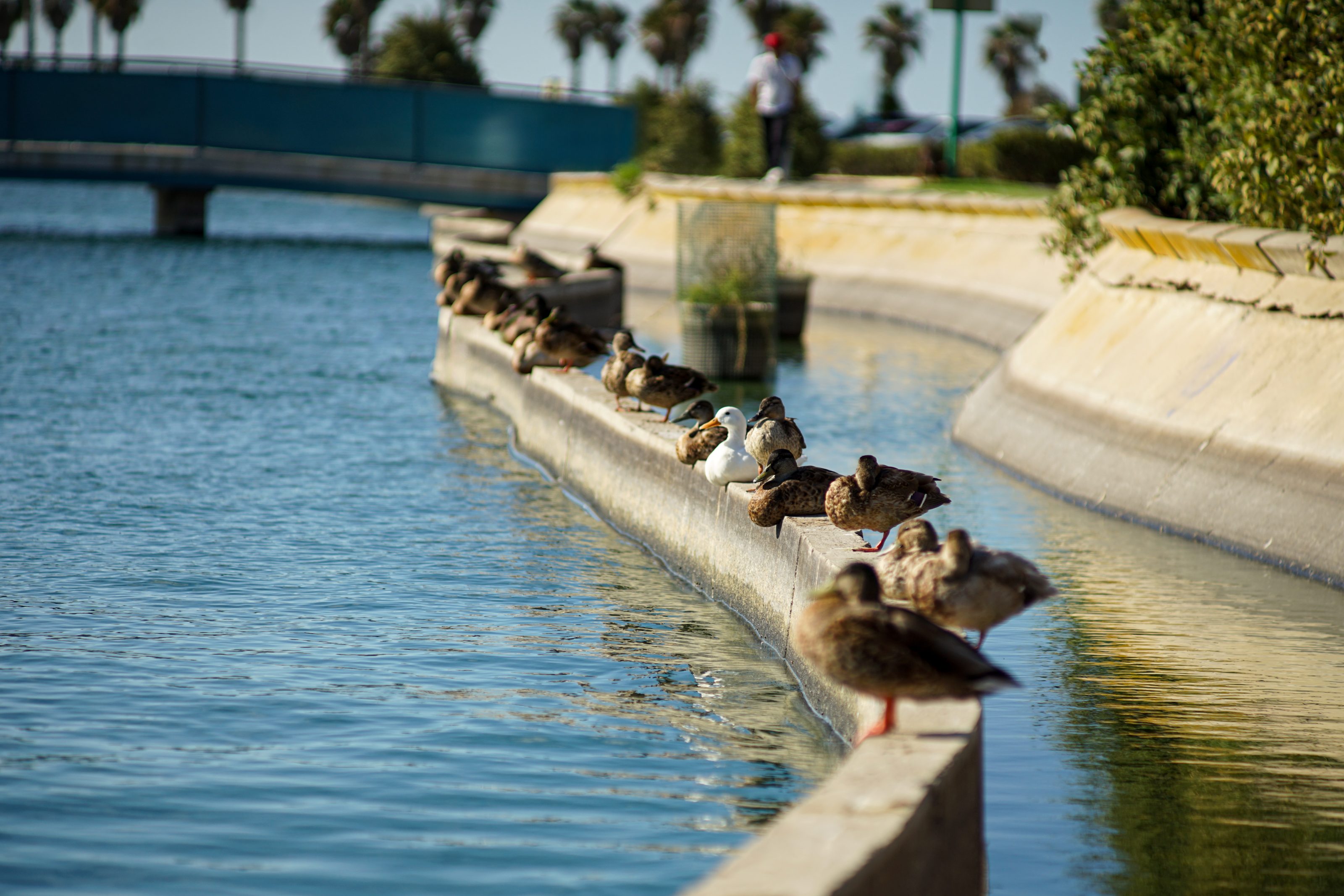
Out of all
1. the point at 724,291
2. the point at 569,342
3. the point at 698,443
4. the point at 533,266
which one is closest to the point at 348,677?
the point at 698,443

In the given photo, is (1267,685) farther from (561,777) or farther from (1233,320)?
(1233,320)

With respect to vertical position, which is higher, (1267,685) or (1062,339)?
(1062,339)

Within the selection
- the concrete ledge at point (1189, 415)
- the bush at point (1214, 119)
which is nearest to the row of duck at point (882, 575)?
the concrete ledge at point (1189, 415)

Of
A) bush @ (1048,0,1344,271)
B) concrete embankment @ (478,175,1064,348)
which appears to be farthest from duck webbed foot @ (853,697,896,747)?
concrete embankment @ (478,175,1064,348)

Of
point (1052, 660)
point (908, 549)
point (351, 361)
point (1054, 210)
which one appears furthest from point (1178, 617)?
point (351, 361)

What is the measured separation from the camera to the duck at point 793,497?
938 cm

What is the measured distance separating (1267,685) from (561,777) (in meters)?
3.98

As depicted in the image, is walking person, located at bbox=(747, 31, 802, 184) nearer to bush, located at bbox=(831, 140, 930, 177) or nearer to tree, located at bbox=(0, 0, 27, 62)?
bush, located at bbox=(831, 140, 930, 177)

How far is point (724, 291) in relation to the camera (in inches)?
834

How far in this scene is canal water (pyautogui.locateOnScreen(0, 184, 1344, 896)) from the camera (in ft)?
21.2

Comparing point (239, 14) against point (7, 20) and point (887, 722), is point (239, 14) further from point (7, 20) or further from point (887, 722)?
point (887, 722)

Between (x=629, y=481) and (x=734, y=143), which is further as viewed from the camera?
(x=734, y=143)

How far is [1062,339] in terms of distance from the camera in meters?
16.4

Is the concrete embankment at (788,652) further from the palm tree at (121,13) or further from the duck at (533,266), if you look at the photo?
the palm tree at (121,13)
